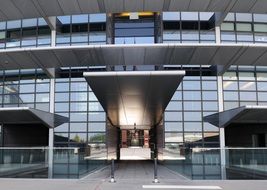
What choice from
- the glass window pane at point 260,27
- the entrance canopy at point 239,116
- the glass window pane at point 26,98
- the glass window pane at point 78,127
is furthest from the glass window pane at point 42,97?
the glass window pane at point 260,27

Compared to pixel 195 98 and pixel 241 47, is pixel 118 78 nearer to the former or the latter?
pixel 241 47

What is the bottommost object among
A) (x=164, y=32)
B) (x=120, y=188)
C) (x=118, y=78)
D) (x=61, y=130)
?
(x=120, y=188)

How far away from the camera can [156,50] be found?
2284 centimetres

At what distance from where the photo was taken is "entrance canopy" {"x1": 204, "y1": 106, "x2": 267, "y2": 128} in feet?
73.6

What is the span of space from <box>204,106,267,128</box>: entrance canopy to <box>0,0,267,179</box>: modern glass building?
3.3 inches

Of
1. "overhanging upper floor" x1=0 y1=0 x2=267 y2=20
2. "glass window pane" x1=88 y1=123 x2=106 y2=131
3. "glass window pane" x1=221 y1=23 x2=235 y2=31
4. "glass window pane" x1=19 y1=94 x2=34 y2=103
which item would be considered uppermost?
"glass window pane" x1=221 y1=23 x2=235 y2=31

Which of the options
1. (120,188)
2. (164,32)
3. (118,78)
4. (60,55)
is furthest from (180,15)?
(120,188)

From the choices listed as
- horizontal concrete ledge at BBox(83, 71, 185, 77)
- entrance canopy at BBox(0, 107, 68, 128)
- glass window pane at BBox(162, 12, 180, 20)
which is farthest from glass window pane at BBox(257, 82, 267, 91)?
entrance canopy at BBox(0, 107, 68, 128)

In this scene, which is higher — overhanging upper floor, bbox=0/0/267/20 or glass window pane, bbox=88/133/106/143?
overhanging upper floor, bbox=0/0/267/20

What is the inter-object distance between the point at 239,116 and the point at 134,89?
8.41 meters

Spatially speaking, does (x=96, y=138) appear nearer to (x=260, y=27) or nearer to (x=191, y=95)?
(x=191, y=95)

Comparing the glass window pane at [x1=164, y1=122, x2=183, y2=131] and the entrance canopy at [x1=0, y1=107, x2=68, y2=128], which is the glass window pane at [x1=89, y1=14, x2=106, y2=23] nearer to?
the entrance canopy at [x1=0, y1=107, x2=68, y2=128]

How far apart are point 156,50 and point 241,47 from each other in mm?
5236

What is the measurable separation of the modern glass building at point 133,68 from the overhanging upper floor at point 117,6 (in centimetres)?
6
